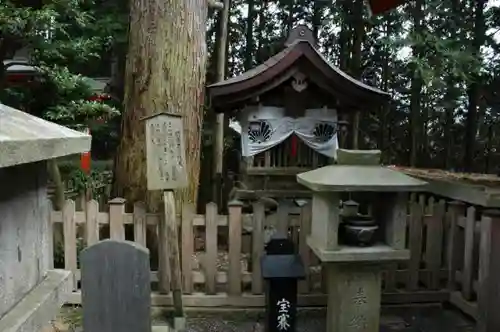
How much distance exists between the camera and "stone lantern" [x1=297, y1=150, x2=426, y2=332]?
3.95 m

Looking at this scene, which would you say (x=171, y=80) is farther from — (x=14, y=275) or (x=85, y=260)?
(x=14, y=275)

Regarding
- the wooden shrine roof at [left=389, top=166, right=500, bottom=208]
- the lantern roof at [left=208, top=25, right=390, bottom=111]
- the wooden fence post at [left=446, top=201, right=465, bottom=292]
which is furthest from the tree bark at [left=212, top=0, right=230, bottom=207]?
the wooden fence post at [left=446, top=201, right=465, bottom=292]

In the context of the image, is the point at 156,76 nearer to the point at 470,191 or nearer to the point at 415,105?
the point at 470,191

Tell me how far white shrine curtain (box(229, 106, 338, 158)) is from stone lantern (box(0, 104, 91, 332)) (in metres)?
7.07

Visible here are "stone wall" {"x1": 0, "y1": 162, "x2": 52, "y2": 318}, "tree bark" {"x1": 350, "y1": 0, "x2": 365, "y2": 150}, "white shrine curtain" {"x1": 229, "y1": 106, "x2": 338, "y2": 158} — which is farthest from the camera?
"tree bark" {"x1": 350, "y1": 0, "x2": 365, "y2": 150}

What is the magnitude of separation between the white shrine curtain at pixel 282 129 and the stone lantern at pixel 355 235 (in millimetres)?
4926

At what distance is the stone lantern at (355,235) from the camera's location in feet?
13.0

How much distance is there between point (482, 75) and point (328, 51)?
6.41 meters

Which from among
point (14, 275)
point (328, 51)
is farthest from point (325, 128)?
point (328, 51)

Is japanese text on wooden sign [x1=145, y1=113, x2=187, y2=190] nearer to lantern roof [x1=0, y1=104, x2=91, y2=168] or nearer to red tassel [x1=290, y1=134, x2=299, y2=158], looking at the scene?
lantern roof [x1=0, y1=104, x2=91, y2=168]

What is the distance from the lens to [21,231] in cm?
194

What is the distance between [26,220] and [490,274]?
419 centimetres

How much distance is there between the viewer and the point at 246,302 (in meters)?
5.29

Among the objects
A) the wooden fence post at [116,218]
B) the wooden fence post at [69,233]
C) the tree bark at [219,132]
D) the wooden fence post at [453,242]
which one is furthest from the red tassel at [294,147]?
the wooden fence post at [69,233]
